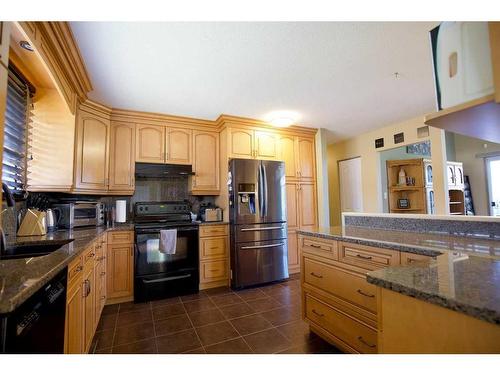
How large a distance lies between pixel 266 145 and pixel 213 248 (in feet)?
5.66

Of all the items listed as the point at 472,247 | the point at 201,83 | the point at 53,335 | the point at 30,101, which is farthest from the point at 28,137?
the point at 472,247

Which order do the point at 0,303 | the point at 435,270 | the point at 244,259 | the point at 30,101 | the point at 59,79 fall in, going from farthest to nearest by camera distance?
the point at 244,259 → the point at 30,101 → the point at 59,79 → the point at 435,270 → the point at 0,303

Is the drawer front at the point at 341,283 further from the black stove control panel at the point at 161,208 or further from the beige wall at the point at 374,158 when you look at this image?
the beige wall at the point at 374,158

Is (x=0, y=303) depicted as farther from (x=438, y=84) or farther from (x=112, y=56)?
(x=112, y=56)

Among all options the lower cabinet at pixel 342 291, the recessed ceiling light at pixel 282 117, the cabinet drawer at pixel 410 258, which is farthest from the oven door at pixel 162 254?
the cabinet drawer at pixel 410 258

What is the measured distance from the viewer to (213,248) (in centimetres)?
316

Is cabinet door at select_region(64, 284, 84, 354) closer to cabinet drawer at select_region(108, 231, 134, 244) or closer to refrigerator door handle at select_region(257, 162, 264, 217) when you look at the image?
cabinet drawer at select_region(108, 231, 134, 244)

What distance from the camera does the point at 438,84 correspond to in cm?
87

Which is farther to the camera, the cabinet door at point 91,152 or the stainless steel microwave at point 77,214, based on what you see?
the cabinet door at point 91,152

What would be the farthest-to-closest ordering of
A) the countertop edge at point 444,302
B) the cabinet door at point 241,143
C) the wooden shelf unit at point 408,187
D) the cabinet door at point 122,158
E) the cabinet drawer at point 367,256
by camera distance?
the wooden shelf unit at point 408,187
the cabinet door at point 241,143
the cabinet door at point 122,158
the cabinet drawer at point 367,256
the countertop edge at point 444,302

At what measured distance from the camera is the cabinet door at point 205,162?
135 inches

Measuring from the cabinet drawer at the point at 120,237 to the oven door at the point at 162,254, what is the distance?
0.09m

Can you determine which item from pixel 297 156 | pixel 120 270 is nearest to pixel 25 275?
pixel 120 270
